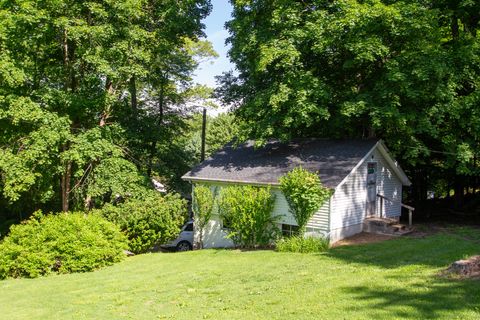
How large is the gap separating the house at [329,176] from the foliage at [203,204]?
84cm

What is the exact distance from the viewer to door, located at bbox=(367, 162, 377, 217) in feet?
65.7

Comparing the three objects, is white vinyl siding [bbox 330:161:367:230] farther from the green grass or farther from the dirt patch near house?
the green grass

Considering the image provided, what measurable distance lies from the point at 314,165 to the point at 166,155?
40.4 ft

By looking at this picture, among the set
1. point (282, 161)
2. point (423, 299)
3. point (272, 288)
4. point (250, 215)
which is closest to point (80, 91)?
point (282, 161)

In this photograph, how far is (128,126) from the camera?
26.5 meters

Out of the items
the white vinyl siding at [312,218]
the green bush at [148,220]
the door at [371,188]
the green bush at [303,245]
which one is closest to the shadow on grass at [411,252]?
the green bush at [303,245]

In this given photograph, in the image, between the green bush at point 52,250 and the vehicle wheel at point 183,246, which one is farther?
the vehicle wheel at point 183,246

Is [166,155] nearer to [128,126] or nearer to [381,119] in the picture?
[128,126]

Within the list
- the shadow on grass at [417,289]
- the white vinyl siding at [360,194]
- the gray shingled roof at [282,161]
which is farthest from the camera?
the gray shingled roof at [282,161]

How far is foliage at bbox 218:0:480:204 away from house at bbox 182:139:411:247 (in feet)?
4.21

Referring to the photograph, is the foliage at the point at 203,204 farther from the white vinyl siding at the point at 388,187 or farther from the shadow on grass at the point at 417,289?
the white vinyl siding at the point at 388,187

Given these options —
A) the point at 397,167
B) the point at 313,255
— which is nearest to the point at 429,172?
the point at 397,167

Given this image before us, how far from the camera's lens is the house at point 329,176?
18.0 meters

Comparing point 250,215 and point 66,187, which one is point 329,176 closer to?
point 250,215
